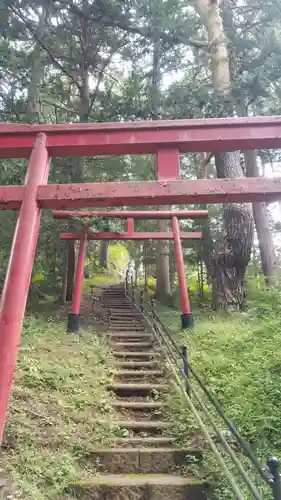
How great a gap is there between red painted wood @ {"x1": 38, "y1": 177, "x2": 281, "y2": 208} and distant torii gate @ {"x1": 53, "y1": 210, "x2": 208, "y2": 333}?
5580mm

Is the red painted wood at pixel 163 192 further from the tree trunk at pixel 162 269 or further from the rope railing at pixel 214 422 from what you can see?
the tree trunk at pixel 162 269

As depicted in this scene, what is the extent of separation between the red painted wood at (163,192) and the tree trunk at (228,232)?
558 cm

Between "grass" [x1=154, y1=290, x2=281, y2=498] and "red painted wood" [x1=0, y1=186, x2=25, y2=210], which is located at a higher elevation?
"red painted wood" [x1=0, y1=186, x2=25, y2=210]

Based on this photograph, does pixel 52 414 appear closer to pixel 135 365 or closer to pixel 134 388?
pixel 134 388

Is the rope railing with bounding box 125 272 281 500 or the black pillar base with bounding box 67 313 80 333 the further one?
the black pillar base with bounding box 67 313 80 333

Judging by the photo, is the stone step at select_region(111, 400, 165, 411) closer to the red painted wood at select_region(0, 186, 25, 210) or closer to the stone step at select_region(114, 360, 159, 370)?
the stone step at select_region(114, 360, 159, 370)

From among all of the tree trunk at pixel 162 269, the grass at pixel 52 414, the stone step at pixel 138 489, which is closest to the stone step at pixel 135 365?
the grass at pixel 52 414

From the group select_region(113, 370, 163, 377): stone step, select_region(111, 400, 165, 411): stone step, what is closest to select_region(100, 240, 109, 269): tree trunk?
select_region(113, 370, 163, 377): stone step

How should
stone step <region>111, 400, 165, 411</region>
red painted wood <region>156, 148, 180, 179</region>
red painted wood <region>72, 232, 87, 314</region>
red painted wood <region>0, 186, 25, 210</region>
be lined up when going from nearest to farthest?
red painted wood <region>0, 186, 25, 210</region> < red painted wood <region>156, 148, 180, 179</region> < stone step <region>111, 400, 165, 411</region> < red painted wood <region>72, 232, 87, 314</region>

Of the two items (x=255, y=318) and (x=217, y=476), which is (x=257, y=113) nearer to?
(x=255, y=318)

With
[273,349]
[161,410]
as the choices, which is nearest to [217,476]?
[161,410]

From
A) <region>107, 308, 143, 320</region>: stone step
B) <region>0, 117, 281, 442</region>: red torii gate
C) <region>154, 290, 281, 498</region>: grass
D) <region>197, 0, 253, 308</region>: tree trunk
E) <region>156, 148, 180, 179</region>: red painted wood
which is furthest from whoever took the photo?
<region>107, 308, 143, 320</region>: stone step

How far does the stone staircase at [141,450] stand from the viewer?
13.6 feet

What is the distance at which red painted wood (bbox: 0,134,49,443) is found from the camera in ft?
Result: 10.9
